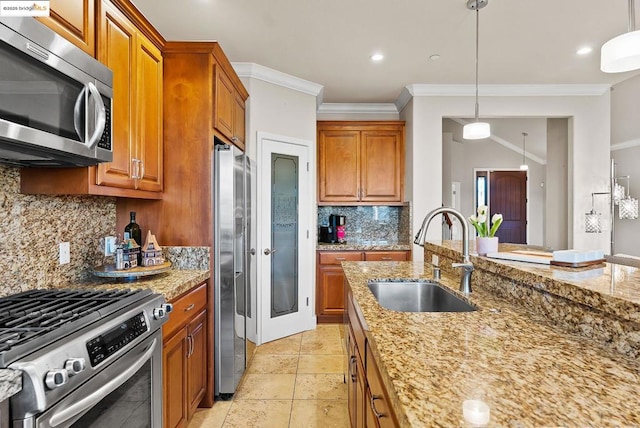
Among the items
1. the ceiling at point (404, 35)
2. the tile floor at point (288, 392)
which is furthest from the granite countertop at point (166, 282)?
the ceiling at point (404, 35)

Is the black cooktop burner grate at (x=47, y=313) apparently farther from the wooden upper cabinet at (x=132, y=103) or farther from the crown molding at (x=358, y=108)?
the crown molding at (x=358, y=108)

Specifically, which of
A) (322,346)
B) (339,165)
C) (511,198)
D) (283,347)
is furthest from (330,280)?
(511,198)

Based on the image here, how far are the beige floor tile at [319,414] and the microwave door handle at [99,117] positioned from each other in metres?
1.89

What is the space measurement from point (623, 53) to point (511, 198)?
689 centimetres

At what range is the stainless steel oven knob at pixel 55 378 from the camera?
38.3 inches

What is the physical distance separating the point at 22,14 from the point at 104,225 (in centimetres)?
132

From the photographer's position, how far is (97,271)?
1.93 m

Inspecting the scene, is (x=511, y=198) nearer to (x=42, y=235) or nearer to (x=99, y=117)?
(x=99, y=117)


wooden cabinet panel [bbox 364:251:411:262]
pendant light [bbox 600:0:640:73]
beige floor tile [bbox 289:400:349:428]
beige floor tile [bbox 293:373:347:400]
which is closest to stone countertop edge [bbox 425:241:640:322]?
pendant light [bbox 600:0:640:73]

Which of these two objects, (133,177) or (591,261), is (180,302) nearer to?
(133,177)

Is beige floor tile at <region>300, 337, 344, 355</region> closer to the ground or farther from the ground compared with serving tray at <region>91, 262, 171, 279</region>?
closer to the ground

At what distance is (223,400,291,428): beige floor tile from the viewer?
A: 2197 millimetres

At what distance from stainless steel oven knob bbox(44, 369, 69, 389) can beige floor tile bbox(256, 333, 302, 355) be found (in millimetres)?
2430

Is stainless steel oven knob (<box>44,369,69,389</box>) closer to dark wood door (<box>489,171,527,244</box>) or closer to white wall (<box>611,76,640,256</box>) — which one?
white wall (<box>611,76,640,256</box>)
